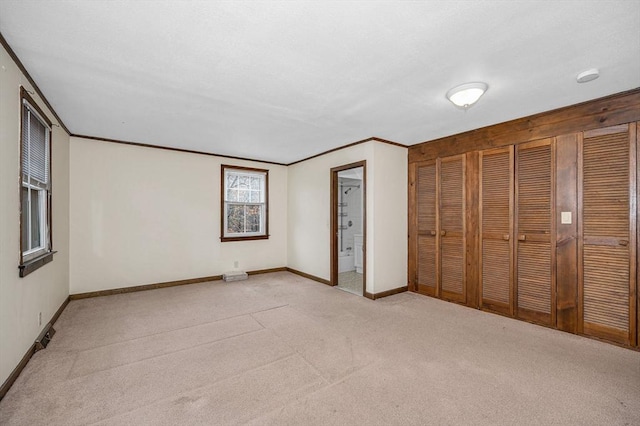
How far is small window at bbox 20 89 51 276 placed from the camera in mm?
2496

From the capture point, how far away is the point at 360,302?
4.12 metres

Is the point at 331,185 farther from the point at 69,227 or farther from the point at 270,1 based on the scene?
the point at 69,227

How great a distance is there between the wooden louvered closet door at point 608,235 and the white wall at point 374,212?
2.22 metres

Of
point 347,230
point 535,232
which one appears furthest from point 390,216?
point 347,230

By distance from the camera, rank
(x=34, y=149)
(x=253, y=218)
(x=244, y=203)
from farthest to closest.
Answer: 1. (x=253, y=218)
2. (x=244, y=203)
3. (x=34, y=149)

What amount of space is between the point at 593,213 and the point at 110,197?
6352 mm

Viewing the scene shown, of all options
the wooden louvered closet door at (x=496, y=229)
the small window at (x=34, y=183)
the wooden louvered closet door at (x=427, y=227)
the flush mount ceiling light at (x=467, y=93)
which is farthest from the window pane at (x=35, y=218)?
the wooden louvered closet door at (x=496, y=229)

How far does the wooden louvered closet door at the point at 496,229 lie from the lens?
11.7 feet

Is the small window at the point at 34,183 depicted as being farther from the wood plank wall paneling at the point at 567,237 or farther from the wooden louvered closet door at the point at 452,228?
the wood plank wall paneling at the point at 567,237

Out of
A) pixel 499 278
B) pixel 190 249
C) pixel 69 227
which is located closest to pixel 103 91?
pixel 69 227

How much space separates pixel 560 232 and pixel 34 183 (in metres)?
5.57

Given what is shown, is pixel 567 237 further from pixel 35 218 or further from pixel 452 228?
pixel 35 218

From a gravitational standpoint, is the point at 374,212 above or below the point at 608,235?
above

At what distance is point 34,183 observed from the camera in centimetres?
282
